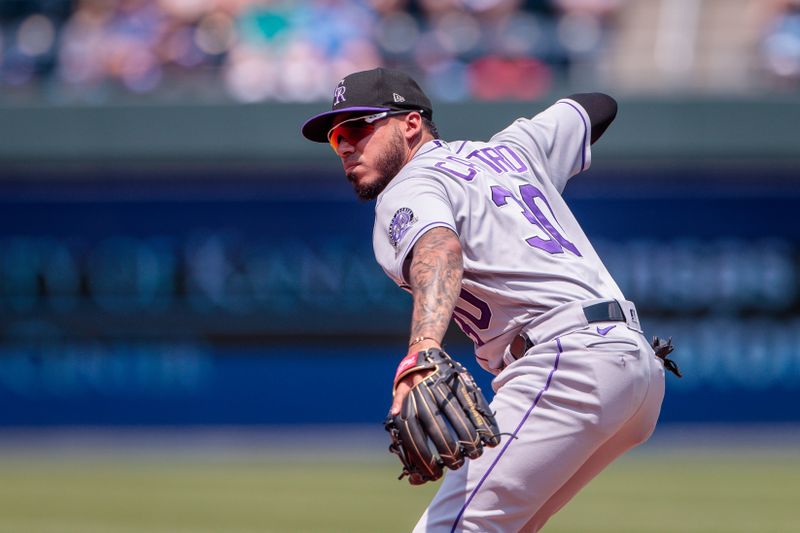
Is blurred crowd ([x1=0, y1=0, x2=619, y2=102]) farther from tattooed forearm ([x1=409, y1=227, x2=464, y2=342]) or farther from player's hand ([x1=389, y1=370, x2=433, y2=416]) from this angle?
player's hand ([x1=389, y1=370, x2=433, y2=416])

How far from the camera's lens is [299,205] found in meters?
13.5

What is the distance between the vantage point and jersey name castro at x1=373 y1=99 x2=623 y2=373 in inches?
140

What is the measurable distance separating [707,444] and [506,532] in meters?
9.51

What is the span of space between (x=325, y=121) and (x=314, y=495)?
18.8 feet

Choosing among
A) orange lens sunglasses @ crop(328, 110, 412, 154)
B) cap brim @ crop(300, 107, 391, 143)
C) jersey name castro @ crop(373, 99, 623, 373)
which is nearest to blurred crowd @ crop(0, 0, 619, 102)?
cap brim @ crop(300, 107, 391, 143)

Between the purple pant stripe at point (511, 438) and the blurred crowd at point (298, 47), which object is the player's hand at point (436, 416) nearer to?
the purple pant stripe at point (511, 438)

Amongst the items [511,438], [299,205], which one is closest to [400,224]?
[511,438]

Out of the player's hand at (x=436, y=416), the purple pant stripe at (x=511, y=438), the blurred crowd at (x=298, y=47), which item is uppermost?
the player's hand at (x=436, y=416)

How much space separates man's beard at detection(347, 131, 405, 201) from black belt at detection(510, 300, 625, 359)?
2.08ft

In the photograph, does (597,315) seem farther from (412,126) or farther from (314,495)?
(314,495)

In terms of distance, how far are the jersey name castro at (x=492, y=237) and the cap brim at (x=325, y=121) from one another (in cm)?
21

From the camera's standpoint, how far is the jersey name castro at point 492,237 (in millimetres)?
3549

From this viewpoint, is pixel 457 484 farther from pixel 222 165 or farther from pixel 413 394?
pixel 222 165

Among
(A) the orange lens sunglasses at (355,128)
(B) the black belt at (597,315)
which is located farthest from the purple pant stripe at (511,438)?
(A) the orange lens sunglasses at (355,128)
